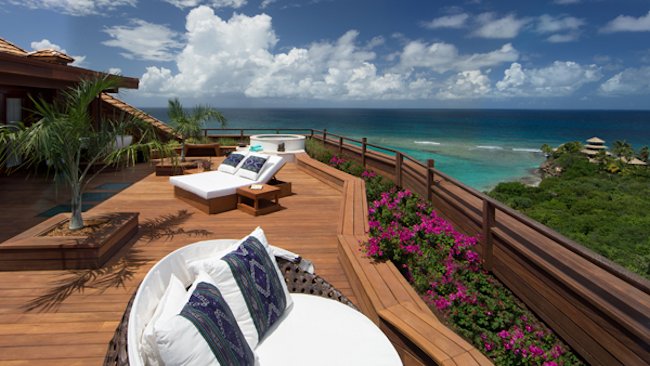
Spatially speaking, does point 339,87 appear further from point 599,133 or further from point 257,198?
point 257,198

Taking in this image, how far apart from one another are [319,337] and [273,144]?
9242mm

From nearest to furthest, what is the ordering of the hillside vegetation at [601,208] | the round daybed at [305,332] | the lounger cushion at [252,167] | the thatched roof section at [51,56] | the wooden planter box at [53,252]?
1. the round daybed at [305,332]
2. the wooden planter box at [53,252]
3. the lounger cushion at [252,167]
4. the thatched roof section at [51,56]
5. the hillside vegetation at [601,208]

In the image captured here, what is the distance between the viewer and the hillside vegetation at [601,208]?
28.5ft

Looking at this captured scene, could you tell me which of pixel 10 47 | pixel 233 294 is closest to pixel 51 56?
pixel 10 47

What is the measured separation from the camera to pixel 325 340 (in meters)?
1.84

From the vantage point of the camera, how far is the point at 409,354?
2.06 m

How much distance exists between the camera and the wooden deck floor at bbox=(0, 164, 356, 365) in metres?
2.36

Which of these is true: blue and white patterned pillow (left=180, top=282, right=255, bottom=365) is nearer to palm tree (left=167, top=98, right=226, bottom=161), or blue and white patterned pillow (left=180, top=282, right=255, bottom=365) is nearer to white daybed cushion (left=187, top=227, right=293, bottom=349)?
white daybed cushion (left=187, top=227, right=293, bottom=349)

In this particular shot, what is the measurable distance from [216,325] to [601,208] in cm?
1757

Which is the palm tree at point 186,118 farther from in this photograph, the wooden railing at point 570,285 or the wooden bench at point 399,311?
the wooden railing at point 570,285

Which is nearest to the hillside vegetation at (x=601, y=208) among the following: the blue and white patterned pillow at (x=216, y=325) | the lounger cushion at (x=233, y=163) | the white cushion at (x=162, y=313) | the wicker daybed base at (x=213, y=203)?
the wicker daybed base at (x=213, y=203)

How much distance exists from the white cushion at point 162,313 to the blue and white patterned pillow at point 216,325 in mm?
74

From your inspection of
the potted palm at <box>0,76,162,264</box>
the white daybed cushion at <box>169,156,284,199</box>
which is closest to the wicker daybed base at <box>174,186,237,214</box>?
the white daybed cushion at <box>169,156,284,199</box>

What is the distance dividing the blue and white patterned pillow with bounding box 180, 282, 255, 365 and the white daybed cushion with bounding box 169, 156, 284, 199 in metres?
3.95
